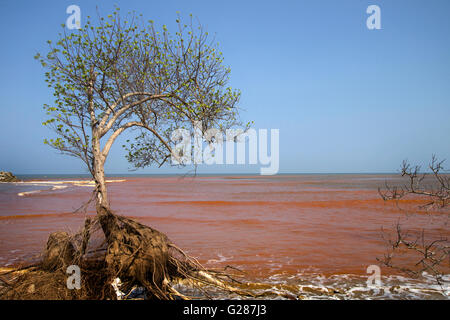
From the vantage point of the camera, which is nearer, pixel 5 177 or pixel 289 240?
pixel 289 240

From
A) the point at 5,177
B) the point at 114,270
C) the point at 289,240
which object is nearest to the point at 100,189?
the point at 114,270

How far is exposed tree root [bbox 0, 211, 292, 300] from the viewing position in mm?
5673

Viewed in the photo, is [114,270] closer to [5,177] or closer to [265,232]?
[265,232]

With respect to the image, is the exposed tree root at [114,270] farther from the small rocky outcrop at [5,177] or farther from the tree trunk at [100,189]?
the small rocky outcrop at [5,177]

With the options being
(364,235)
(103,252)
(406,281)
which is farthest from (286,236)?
(103,252)

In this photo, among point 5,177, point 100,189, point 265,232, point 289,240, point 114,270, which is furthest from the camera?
point 5,177

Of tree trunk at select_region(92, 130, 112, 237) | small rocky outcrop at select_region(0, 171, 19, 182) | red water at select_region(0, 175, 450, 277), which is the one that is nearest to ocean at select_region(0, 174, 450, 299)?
red water at select_region(0, 175, 450, 277)

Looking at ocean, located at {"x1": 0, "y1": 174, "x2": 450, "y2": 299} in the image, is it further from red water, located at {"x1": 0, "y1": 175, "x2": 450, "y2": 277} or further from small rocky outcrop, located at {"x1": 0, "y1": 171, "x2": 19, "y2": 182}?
small rocky outcrop, located at {"x1": 0, "y1": 171, "x2": 19, "y2": 182}

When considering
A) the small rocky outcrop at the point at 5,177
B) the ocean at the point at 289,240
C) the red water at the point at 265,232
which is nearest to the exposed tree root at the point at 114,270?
the ocean at the point at 289,240

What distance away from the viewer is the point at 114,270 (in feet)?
19.6

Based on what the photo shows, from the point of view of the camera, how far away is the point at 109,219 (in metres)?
6.55

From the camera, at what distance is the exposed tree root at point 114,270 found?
5.67m
